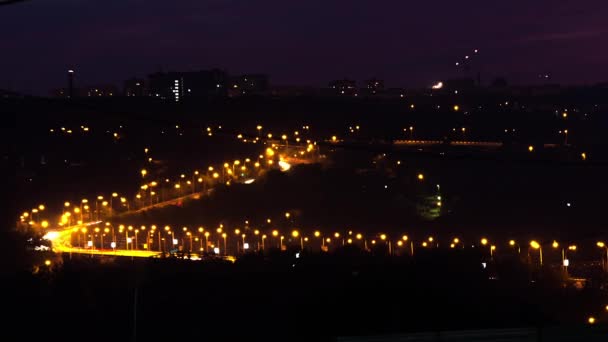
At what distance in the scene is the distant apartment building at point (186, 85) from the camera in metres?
51.9

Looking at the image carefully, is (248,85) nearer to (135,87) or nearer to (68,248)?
(135,87)

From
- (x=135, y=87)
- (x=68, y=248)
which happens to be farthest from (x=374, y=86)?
(x=68, y=248)

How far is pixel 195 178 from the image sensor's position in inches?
1291

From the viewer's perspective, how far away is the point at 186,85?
2093 inches

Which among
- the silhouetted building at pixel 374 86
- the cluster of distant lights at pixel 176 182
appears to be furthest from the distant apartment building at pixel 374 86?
the cluster of distant lights at pixel 176 182

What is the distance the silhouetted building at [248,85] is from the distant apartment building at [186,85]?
1180mm

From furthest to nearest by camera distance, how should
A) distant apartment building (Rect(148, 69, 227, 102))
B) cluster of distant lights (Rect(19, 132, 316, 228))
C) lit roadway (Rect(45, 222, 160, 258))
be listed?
1. distant apartment building (Rect(148, 69, 227, 102))
2. cluster of distant lights (Rect(19, 132, 316, 228))
3. lit roadway (Rect(45, 222, 160, 258))

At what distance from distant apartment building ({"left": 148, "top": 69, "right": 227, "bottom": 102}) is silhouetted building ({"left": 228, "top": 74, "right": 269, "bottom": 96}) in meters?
1.18

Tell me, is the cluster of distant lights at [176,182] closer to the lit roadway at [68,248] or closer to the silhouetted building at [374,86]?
the lit roadway at [68,248]

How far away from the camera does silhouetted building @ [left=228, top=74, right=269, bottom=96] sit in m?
55.6

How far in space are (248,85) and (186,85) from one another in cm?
506

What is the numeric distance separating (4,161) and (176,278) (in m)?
28.0

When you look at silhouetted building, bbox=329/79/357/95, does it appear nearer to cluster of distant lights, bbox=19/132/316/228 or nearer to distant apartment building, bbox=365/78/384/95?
distant apartment building, bbox=365/78/384/95

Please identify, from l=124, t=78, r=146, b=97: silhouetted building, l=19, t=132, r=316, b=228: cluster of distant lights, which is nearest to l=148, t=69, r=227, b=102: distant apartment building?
l=124, t=78, r=146, b=97: silhouetted building
